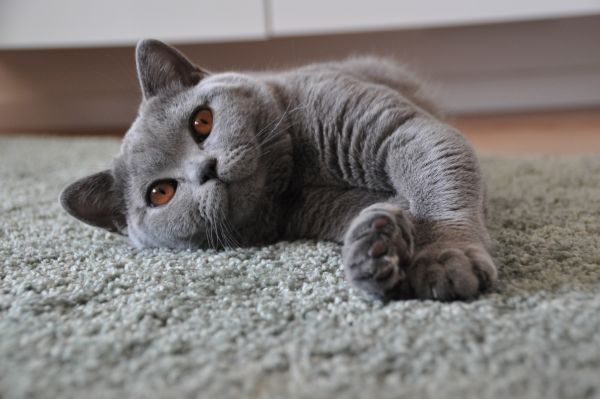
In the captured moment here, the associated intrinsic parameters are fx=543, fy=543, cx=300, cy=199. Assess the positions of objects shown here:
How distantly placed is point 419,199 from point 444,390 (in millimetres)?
447

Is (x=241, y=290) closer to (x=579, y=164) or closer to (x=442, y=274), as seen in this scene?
(x=442, y=274)

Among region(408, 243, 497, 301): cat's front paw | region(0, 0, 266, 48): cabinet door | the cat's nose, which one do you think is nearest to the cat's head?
the cat's nose

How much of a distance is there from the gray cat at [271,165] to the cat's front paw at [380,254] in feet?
0.36

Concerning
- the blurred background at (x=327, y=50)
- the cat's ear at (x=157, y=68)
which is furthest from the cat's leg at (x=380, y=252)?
the blurred background at (x=327, y=50)

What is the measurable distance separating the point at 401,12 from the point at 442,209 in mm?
1575

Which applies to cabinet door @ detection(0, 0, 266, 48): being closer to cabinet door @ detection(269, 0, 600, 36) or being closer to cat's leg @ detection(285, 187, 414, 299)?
cabinet door @ detection(269, 0, 600, 36)

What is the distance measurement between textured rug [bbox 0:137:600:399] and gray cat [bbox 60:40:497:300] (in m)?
0.08

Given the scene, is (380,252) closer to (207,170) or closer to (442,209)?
(442,209)

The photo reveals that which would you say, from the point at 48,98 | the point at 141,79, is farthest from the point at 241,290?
the point at 48,98

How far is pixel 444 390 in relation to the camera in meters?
0.49

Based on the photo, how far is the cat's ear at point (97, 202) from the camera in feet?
3.60

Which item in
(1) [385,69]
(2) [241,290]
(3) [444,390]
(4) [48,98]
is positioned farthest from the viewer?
(4) [48,98]

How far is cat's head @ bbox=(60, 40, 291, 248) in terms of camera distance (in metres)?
0.97

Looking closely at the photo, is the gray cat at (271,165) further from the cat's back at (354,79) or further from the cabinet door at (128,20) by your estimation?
the cabinet door at (128,20)
